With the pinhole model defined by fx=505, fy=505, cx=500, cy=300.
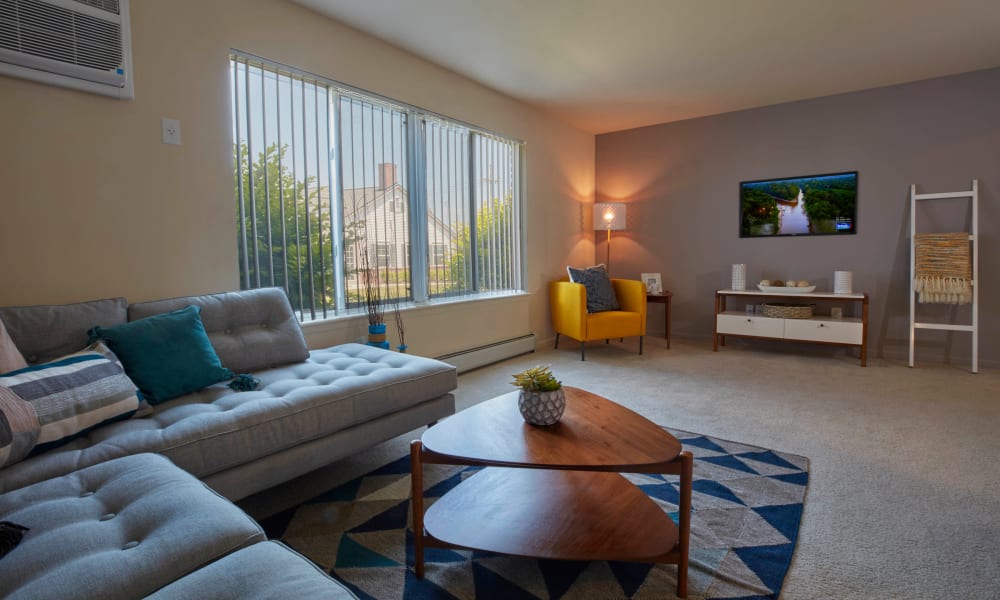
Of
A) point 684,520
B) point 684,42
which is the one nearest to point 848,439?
point 684,520

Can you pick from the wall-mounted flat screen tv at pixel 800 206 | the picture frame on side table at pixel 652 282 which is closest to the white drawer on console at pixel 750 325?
the picture frame on side table at pixel 652 282

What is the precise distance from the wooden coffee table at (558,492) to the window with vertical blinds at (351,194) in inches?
70.2

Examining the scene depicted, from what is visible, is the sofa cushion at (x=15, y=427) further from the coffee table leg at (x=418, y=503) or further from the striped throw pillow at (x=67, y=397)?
the coffee table leg at (x=418, y=503)

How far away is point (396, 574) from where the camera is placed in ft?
5.19

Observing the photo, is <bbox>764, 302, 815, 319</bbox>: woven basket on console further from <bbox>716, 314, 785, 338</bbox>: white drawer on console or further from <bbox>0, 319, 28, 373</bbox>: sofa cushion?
<bbox>0, 319, 28, 373</bbox>: sofa cushion

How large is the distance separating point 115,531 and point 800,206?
5.60m

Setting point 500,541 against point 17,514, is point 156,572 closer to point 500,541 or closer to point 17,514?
point 17,514

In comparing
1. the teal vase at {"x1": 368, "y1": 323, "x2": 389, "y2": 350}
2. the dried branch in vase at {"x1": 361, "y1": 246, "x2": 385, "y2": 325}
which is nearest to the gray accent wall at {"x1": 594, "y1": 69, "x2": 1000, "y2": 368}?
the dried branch in vase at {"x1": 361, "y1": 246, "x2": 385, "y2": 325}

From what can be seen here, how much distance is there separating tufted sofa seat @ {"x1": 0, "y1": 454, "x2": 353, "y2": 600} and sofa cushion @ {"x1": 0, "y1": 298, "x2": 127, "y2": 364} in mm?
854

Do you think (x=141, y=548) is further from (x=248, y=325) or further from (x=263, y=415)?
(x=248, y=325)

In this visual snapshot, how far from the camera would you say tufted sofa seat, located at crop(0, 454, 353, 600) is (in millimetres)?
882

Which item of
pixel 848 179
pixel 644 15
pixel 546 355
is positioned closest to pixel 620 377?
pixel 546 355

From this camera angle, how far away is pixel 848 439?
8.79 feet

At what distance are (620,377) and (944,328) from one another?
268 cm
